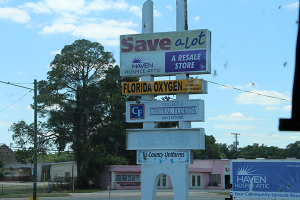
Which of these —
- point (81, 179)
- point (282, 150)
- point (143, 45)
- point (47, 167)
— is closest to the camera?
point (143, 45)

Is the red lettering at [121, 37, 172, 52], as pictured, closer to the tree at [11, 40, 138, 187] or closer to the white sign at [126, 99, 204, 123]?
the white sign at [126, 99, 204, 123]

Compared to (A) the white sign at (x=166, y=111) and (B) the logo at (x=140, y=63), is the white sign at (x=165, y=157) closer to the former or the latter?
(A) the white sign at (x=166, y=111)

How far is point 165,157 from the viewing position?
24.3 metres

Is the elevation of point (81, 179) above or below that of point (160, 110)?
below

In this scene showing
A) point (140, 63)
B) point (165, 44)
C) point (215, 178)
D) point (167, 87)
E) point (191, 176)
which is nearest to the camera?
point (167, 87)

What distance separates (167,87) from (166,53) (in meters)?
2.43

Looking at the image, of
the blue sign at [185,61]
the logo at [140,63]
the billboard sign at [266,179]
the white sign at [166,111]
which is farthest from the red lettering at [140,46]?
the billboard sign at [266,179]

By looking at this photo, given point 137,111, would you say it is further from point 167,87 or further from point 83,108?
point 83,108

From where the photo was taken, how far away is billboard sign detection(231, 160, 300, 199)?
22.7 m

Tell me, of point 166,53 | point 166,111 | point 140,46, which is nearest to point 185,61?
point 166,53

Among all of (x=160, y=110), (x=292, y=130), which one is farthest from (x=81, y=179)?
(x=292, y=130)

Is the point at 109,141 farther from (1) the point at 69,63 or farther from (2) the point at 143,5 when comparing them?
(2) the point at 143,5

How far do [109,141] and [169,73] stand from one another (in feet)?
97.9

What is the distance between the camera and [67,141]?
159 feet
